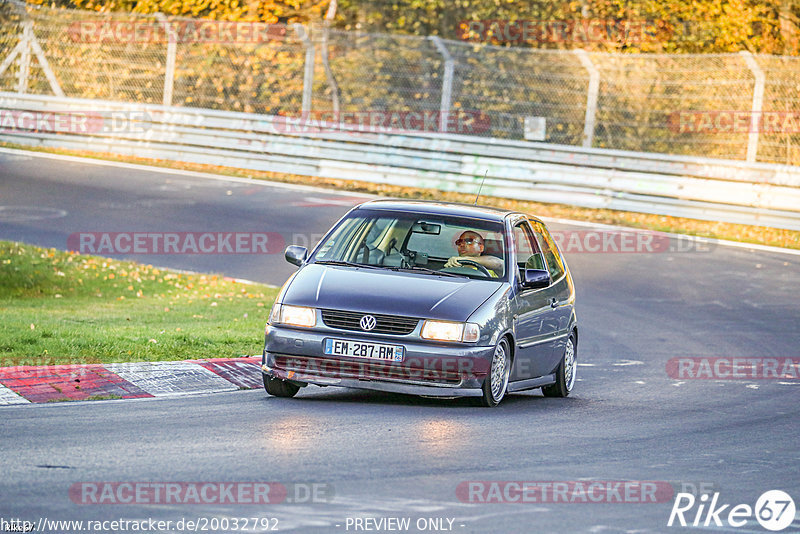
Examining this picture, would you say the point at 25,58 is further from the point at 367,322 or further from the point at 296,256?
the point at 367,322

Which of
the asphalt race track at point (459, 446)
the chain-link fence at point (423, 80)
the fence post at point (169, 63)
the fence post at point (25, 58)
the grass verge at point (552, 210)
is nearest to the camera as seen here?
the asphalt race track at point (459, 446)

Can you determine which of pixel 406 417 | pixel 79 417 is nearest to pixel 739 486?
pixel 406 417

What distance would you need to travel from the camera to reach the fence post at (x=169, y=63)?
27.8m

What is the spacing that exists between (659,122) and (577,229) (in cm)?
381

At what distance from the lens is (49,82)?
29.0 meters

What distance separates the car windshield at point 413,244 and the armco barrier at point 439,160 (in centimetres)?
1274

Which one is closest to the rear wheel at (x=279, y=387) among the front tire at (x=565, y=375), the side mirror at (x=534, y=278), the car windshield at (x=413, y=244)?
the car windshield at (x=413, y=244)

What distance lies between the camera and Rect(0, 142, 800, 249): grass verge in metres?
22.7

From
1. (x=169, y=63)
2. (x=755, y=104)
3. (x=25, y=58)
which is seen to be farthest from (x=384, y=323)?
(x=25, y=58)

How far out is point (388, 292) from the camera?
9781mm

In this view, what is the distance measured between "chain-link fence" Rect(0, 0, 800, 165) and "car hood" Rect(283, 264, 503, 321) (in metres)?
14.7

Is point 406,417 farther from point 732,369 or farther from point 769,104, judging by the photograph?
point 769,104

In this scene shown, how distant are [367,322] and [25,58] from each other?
2164 centimetres

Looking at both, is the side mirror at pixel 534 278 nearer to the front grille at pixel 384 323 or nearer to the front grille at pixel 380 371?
the front grille at pixel 380 371
